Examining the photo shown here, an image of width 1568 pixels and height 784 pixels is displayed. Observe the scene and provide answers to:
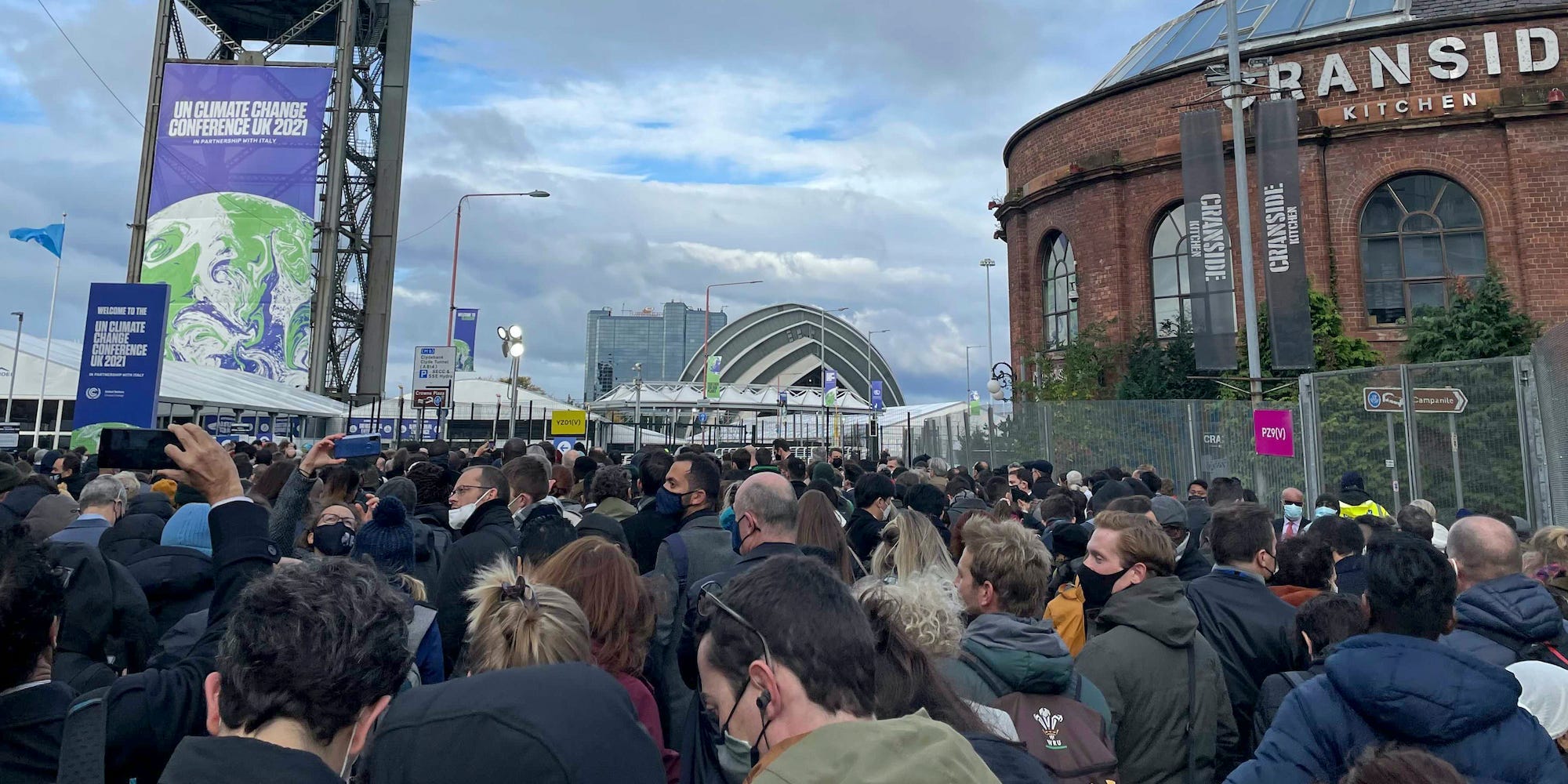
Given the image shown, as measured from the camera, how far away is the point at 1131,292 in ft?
81.8

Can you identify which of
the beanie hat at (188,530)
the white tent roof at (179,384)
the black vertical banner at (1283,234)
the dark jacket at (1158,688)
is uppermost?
the black vertical banner at (1283,234)

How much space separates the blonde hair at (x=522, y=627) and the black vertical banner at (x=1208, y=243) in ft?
62.9

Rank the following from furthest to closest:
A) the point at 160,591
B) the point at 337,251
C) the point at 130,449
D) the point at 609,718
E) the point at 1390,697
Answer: the point at 337,251, the point at 160,591, the point at 130,449, the point at 1390,697, the point at 609,718

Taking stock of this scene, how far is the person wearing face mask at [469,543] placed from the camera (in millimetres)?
3980

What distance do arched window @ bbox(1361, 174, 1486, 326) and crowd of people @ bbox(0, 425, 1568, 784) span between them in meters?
19.9

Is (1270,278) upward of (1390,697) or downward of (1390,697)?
upward

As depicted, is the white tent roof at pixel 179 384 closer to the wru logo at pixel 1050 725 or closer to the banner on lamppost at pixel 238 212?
the banner on lamppost at pixel 238 212

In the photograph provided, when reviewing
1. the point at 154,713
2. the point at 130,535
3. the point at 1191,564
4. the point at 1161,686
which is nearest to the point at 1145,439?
the point at 1191,564

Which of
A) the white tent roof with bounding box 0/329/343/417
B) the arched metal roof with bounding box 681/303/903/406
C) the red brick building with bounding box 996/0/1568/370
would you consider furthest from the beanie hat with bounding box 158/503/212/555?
the arched metal roof with bounding box 681/303/903/406

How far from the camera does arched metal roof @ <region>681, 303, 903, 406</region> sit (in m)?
86.4

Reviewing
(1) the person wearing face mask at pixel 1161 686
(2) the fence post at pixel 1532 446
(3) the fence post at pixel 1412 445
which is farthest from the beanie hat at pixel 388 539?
(3) the fence post at pixel 1412 445

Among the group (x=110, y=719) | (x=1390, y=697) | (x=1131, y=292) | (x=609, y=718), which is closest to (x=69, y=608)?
(x=110, y=719)

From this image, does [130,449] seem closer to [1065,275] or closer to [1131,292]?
[1131,292]

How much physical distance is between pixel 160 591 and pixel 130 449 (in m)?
0.99
